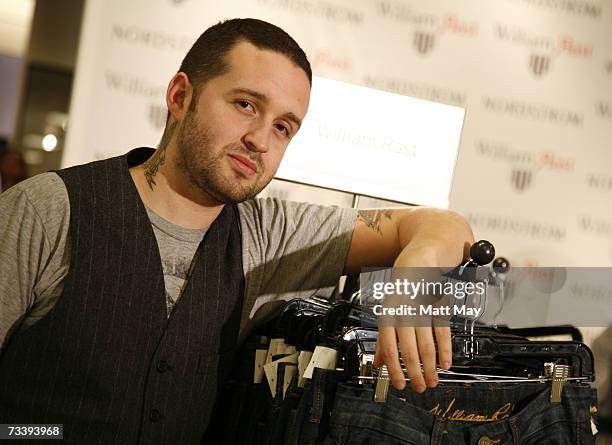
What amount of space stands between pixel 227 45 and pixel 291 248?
1.42 feet

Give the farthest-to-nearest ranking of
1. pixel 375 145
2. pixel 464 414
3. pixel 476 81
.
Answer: pixel 476 81 < pixel 375 145 < pixel 464 414

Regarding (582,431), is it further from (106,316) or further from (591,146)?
(591,146)

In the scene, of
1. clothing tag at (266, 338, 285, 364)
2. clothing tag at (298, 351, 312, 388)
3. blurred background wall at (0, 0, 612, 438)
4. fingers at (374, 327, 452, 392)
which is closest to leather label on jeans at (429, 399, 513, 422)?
fingers at (374, 327, 452, 392)

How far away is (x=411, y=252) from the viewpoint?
1.25 metres

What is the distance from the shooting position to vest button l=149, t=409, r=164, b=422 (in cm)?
129

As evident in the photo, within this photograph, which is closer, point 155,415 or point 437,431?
point 437,431

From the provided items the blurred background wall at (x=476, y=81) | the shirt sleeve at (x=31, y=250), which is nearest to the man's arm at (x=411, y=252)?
the shirt sleeve at (x=31, y=250)

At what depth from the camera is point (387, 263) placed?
1499 mm

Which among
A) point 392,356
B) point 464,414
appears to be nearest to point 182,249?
point 392,356

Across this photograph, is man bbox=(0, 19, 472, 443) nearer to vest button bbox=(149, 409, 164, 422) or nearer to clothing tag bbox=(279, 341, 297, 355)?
vest button bbox=(149, 409, 164, 422)

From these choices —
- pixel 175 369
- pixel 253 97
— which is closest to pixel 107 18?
pixel 253 97

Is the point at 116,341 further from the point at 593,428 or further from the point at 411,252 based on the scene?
the point at 593,428

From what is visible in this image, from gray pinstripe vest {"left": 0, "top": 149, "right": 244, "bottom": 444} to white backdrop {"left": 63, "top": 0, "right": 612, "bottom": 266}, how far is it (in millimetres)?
2236

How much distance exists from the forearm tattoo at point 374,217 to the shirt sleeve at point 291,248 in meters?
0.02
